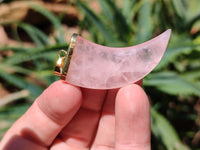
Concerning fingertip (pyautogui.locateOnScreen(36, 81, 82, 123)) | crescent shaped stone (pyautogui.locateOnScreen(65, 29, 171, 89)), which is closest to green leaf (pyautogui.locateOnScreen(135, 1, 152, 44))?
crescent shaped stone (pyautogui.locateOnScreen(65, 29, 171, 89))

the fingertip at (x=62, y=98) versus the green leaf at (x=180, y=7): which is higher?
the green leaf at (x=180, y=7)

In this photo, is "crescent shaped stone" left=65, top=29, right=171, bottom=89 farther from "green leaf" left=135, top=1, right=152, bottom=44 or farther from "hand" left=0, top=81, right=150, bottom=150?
"green leaf" left=135, top=1, right=152, bottom=44

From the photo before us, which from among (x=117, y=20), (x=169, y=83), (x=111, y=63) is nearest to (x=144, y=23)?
(x=117, y=20)

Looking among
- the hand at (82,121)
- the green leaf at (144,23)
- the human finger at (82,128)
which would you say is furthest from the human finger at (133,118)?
the green leaf at (144,23)

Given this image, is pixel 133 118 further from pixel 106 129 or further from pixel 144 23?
pixel 144 23

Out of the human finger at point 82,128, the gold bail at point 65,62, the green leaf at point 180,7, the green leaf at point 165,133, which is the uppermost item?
the green leaf at point 180,7

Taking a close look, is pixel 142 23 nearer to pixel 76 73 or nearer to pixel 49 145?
pixel 76 73

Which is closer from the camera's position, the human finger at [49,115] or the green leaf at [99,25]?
the human finger at [49,115]

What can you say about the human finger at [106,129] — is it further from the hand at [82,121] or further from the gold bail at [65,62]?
the gold bail at [65,62]

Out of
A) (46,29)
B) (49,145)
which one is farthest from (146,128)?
(46,29)
